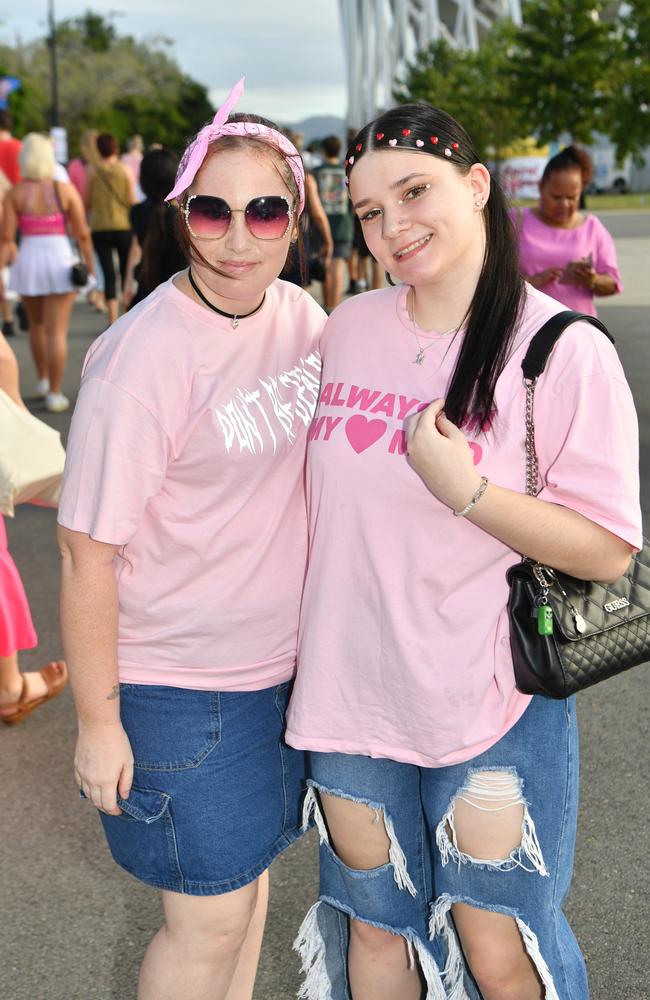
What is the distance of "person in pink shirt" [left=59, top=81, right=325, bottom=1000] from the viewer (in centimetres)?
181

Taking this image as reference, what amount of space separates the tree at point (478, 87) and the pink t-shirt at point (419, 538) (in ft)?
133

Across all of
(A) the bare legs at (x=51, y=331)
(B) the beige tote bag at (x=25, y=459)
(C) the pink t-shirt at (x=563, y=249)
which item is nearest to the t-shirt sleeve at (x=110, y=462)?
(B) the beige tote bag at (x=25, y=459)

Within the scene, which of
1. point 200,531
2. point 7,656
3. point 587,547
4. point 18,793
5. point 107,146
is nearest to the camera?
point 587,547

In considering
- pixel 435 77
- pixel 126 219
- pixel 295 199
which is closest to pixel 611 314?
pixel 126 219

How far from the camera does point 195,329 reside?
1.83m

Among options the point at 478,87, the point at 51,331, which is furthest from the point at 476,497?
the point at 478,87

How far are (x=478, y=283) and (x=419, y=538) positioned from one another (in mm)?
449

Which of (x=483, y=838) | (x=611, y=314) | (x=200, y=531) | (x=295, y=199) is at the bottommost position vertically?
(x=611, y=314)

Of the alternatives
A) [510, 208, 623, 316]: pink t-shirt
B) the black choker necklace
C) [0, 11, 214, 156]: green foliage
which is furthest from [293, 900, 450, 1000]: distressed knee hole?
[0, 11, 214, 156]: green foliage

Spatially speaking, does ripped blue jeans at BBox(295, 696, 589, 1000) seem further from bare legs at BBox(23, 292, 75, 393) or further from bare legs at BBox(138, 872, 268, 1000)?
bare legs at BBox(23, 292, 75, 393)

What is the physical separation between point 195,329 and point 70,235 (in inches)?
312

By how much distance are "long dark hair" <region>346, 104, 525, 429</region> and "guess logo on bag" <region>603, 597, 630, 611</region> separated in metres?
0.37

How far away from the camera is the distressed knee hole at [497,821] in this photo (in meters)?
1.83

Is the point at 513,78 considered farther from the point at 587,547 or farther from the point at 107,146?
the point at 587,547
